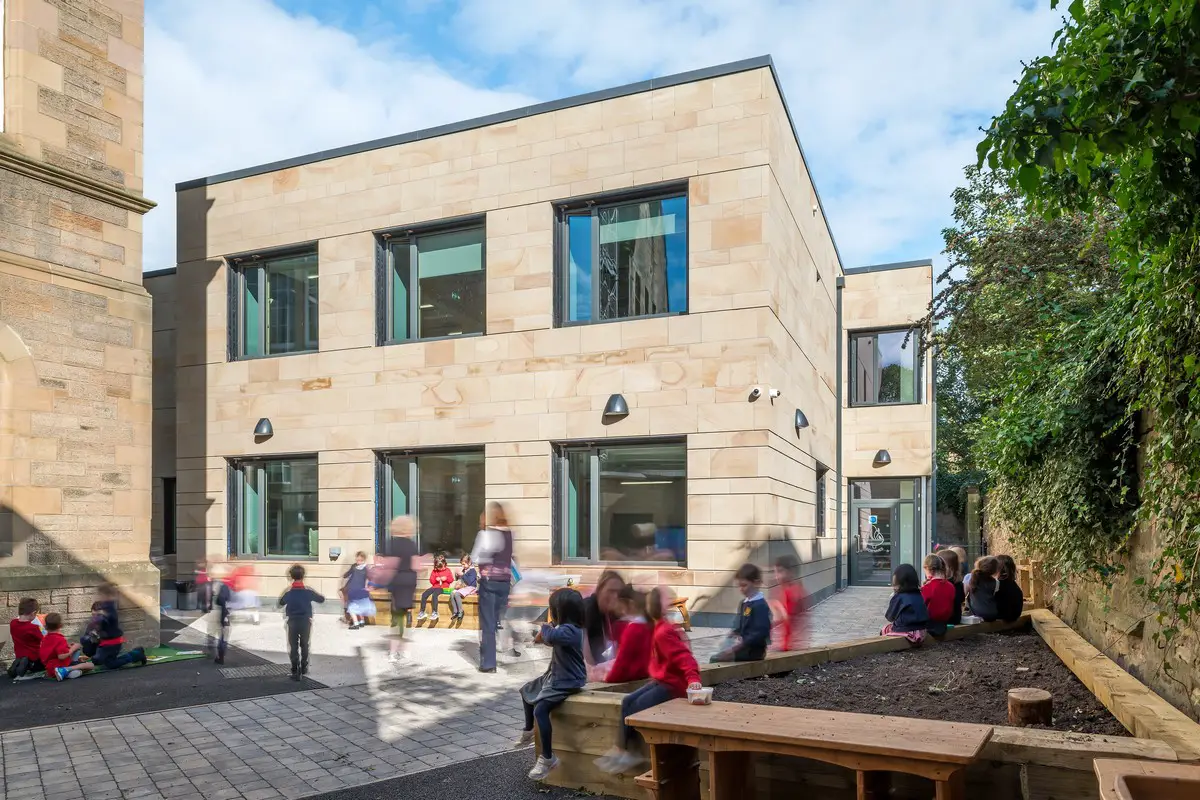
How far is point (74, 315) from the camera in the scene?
41.6 ft

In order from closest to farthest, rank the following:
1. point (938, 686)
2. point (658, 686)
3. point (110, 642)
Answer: point (658, 686) → point (938, 686) → point (110, 642)

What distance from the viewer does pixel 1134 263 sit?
18.3ft

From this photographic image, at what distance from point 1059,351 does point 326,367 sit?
12.7 meters

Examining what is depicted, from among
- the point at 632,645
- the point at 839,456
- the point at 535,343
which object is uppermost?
the point at 535,343

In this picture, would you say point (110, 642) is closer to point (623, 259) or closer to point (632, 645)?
point (632, 645)

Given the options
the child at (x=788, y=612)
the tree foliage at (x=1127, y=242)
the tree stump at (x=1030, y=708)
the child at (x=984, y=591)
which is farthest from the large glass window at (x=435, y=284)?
the tree stump at (x=1030, y=708)

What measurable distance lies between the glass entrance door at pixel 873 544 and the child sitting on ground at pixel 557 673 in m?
20.1

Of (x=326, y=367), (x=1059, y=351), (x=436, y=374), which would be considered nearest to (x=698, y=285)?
(x=436, y=374)

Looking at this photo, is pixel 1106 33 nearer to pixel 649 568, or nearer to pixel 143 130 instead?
pixel 649 568

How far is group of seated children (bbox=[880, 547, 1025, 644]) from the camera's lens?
9.48 meters

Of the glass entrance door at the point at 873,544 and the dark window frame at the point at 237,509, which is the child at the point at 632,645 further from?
the glass entrance door at the point at 873,544

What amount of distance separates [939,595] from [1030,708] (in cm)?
402

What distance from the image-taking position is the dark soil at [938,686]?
6445 mm

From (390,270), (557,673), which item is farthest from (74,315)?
(557,673)
